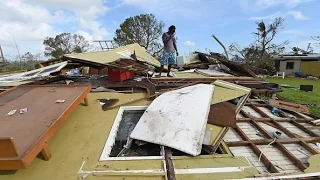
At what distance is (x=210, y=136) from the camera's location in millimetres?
2660

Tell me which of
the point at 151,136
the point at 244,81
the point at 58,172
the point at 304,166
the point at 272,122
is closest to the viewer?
the point at 58,172

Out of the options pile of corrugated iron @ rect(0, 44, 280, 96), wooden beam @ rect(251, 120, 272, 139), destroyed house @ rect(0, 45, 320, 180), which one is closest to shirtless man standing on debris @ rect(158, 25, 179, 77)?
pile of corrugated iron @ rect(0, 44, 280, 96)

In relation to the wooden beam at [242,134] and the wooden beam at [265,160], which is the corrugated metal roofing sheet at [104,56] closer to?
the wooden beam at [242,134]

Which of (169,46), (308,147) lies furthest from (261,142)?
(169,46)

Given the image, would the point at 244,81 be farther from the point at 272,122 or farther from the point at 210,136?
the point at 210,136

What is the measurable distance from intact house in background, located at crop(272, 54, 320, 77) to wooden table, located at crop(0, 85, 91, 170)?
2634 cm

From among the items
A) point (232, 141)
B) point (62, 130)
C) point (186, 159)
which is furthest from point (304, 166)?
point (62, 130)

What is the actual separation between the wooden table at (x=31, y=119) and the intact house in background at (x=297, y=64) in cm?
2634

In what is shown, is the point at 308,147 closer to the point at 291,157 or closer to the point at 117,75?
the point at 291,157

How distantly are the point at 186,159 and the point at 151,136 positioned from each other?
496 mm

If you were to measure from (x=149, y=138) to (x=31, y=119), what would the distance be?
1.36 m

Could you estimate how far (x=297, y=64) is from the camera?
24.7 metres

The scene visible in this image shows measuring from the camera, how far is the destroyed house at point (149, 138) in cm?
206

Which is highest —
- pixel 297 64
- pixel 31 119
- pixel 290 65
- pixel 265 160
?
pixel 297 64
